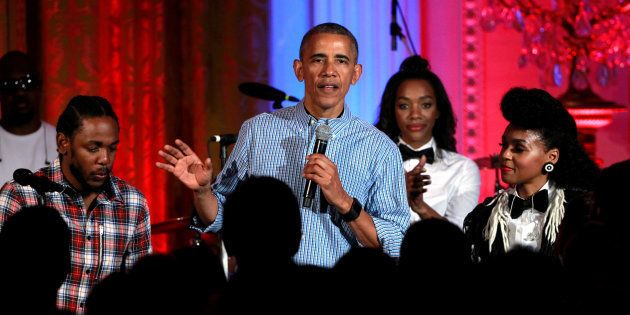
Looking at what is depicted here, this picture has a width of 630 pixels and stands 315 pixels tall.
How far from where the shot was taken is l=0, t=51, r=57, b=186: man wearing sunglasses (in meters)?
5.33

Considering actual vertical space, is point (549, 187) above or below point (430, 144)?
below

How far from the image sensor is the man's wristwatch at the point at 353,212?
3.44 m

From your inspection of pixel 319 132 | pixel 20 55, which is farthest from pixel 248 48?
pixel 319 132

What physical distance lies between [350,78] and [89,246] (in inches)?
48.5

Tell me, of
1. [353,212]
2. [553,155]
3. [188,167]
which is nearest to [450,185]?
[553,155]

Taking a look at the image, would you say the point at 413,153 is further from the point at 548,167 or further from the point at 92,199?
the point at 92,199

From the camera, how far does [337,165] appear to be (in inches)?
146

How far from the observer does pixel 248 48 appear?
7.06m

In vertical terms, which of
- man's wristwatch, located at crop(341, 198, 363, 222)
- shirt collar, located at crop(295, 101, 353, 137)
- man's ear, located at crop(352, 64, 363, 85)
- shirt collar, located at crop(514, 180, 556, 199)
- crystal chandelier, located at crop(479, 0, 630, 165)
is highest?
crystal chandelier, located at crop(479, 0, 630, 165)

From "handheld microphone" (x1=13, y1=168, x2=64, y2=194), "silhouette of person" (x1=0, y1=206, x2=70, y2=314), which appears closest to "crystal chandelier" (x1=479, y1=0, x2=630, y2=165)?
"handheld microphone" (x1=13, y1=168, x2=64, y2=194)

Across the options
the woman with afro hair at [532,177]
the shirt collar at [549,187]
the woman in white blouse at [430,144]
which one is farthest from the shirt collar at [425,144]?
the shirt collar at [549,187]

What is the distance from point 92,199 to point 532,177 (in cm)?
183

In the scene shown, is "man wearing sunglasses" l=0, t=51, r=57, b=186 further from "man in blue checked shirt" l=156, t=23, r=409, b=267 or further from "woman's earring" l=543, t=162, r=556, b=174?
"woman's earring" l=543, t=162, r=556, b=174

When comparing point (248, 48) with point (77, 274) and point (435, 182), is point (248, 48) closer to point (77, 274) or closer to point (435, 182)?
point (435, 182)
